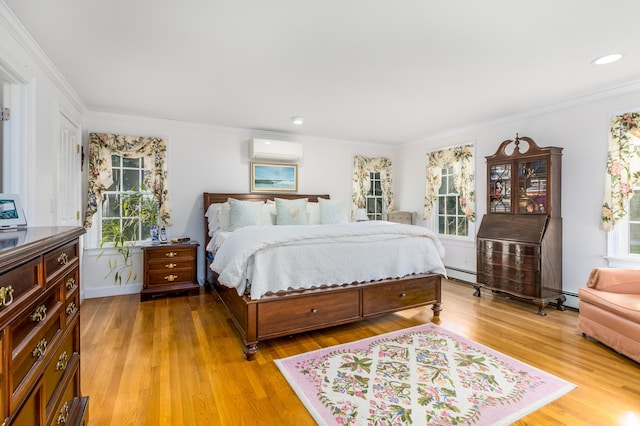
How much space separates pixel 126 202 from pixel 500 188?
481cm

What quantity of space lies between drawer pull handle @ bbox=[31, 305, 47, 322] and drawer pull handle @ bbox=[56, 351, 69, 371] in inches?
12.0

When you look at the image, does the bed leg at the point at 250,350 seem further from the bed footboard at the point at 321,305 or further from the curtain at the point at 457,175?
the curtain at the point at 457,175

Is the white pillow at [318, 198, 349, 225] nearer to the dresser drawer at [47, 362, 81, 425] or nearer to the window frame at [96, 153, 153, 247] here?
the window frame at [96, 153, 153, 247]

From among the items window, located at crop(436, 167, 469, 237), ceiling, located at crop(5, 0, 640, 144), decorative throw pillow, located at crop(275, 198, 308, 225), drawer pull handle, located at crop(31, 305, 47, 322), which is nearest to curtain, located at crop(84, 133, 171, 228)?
ceiling, located at crop(5, 0, 640, 144)

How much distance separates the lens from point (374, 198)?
20.2 feet

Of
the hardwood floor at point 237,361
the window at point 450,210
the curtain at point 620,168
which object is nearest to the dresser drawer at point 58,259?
the hardwood floor at point 237,361

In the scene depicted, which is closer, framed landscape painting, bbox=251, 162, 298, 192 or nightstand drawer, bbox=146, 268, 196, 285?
nightstand drawer, bbox=146, 268, 196, 285

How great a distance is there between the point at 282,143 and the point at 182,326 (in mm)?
2937

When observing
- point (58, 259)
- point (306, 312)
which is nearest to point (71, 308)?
point (58, 259)

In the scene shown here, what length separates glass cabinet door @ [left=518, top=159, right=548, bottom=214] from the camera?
12.0 ft

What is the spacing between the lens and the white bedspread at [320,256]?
8.52 ft

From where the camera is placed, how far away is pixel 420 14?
1979 mm

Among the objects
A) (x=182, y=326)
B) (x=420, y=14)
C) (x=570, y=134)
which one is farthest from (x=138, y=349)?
(x=570, y=134)

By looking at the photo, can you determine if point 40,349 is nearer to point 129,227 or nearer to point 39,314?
point 39,314
